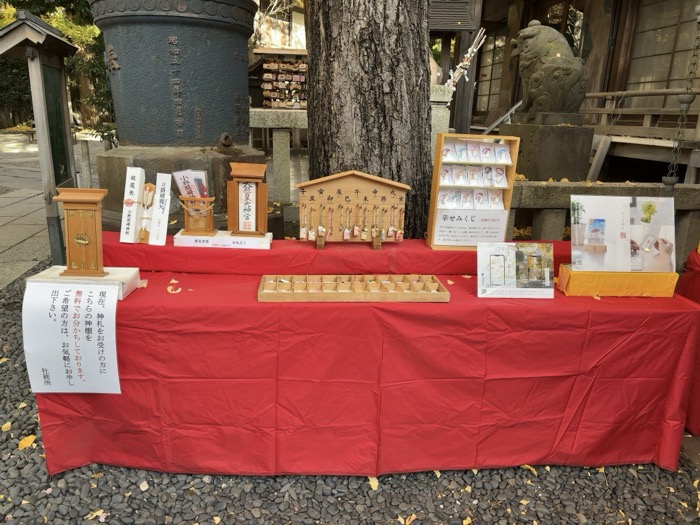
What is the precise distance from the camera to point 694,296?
2686 millimetres

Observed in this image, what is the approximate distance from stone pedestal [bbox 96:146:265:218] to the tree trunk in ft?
2.36

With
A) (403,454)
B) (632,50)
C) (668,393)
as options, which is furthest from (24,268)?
(632,50)

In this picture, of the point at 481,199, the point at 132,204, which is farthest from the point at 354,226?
the point at 132,204

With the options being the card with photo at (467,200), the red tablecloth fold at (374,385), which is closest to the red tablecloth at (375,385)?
the red tablecloth fold at (374,385)

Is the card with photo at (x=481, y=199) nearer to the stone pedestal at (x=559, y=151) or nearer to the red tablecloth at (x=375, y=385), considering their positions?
the red tablecloth at (x=375, y=385)

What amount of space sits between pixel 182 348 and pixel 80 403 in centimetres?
57

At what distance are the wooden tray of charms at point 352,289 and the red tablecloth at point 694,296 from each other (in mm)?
1534

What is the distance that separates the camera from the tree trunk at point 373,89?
2783 millimetres

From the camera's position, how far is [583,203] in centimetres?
239

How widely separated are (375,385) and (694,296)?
1920mm

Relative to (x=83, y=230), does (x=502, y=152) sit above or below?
above

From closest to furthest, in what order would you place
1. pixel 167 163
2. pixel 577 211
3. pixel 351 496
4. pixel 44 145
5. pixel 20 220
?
pixel 351 496, pixel 577 211, pixel 167 163, pixel 44 145, pixel 20 220

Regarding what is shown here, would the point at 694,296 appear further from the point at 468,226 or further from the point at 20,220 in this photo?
the point at 20,220

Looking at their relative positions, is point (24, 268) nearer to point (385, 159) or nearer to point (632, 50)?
point (385, 159)
